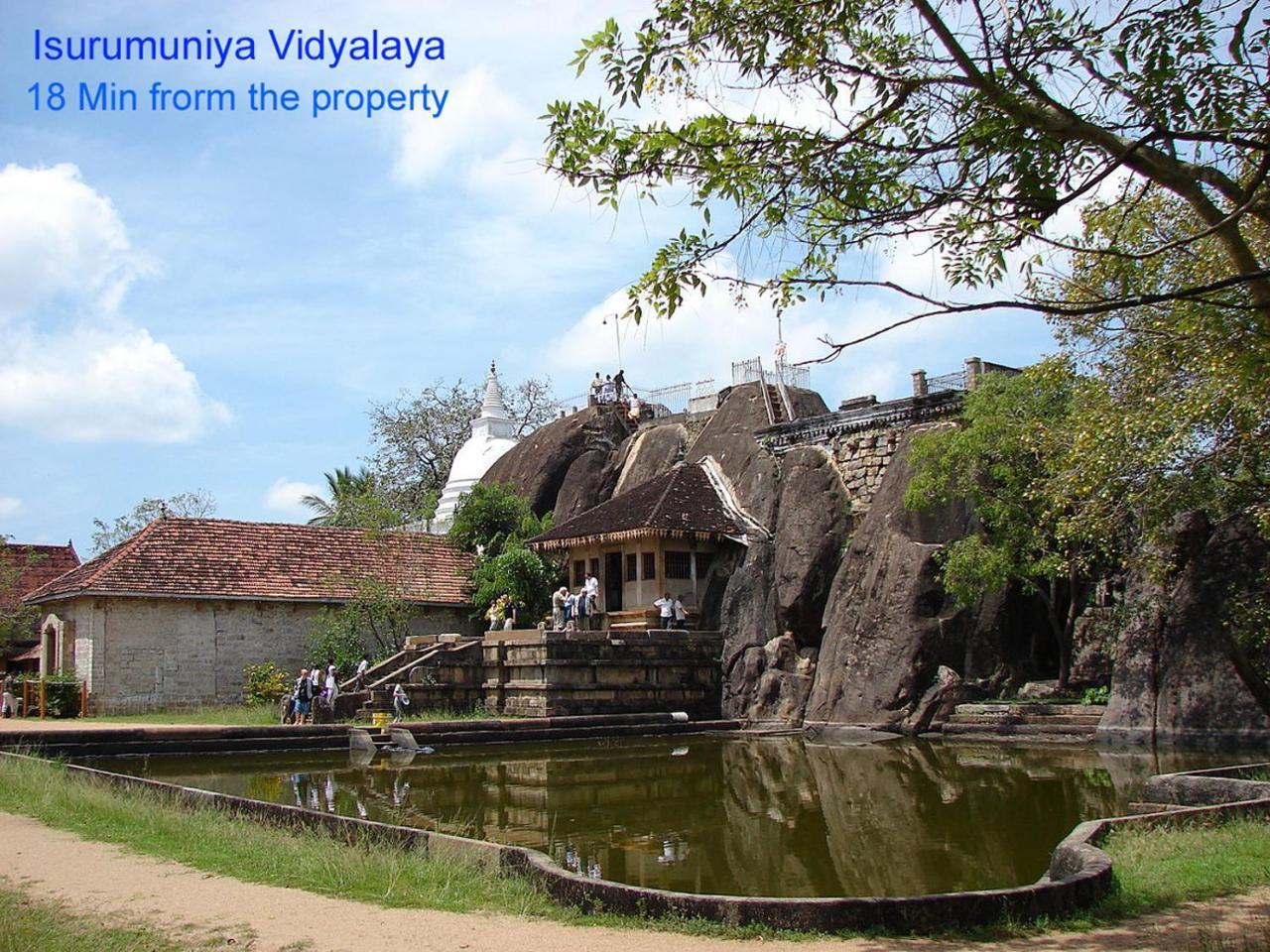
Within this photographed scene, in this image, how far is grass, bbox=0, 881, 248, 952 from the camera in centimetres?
544

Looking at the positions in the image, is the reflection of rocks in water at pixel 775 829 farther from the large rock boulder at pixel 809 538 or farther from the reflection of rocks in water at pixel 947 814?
the large rock boulder at pixel 809 538

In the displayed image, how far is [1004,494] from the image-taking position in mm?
21484

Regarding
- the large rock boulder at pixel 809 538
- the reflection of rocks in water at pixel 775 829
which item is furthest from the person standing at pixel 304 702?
the large rock boulder at pixel 809 538

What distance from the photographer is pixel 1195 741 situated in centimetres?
1720

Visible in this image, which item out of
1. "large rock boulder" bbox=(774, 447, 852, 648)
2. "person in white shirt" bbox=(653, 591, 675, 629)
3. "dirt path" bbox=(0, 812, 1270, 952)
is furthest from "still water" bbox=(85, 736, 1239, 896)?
"person in white shirt" bbox=(653, 591, 675, 629)

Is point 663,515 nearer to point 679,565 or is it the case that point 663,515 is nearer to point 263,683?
point 679,565

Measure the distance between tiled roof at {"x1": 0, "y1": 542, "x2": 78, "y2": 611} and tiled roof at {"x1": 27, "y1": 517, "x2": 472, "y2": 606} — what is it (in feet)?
16.9

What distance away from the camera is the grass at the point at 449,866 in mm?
6676

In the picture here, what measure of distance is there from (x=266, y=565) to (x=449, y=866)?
70.9 ft

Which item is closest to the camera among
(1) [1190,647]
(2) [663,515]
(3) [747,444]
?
A: (1) [1190,647]

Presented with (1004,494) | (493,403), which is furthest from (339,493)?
(1004,494)

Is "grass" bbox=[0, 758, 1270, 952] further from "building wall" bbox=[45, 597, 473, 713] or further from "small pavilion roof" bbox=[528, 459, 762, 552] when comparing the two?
"small pavilion roof" bbox=[528, 459, 762, 552]

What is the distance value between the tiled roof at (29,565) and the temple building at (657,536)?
14.7 metres

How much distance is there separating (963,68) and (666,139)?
1.74m
